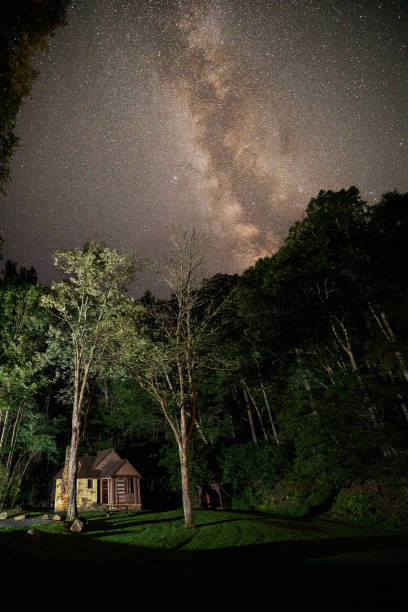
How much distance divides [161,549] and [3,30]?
17.2m

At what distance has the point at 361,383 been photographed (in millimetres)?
17594

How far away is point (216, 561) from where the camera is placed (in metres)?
9.80

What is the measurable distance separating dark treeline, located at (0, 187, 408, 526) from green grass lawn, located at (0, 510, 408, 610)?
16.3 ft

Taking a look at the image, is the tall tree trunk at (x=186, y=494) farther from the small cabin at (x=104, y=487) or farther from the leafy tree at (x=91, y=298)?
the small cabin at (x=104, y=487)

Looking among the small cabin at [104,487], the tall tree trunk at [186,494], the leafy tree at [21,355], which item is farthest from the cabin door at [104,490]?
the tall tree trunk at [186,494]

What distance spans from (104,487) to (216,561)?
2540 centimetres

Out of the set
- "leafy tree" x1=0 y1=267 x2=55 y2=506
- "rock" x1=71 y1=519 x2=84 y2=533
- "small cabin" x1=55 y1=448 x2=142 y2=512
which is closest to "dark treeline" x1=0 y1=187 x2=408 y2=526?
"leafy tree" x1=0 y1=267 x2=55 y2=506

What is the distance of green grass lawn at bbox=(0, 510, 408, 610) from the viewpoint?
394 centimetres

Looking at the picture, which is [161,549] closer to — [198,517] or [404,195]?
[198,517]

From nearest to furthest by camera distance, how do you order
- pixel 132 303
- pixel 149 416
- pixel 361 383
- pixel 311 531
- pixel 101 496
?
pixel 311 531
pixel 361 383
pixel 132 303
pixel 101 496
pixel 149 416

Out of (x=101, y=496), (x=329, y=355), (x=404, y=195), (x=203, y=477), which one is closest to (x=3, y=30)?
A: (x=404, y=195)

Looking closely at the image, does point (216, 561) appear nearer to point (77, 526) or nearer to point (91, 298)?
point (77, 526)

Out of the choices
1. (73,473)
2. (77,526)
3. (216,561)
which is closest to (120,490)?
(73,473)

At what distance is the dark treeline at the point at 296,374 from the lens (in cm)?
1733
